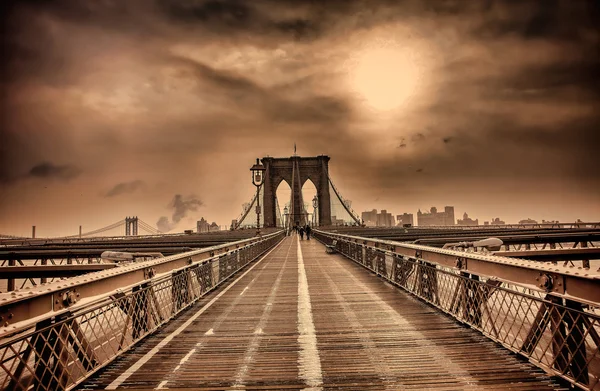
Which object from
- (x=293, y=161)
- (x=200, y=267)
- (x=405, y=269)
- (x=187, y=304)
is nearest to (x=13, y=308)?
(x=187, y=304)

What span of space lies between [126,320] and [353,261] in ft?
49.5

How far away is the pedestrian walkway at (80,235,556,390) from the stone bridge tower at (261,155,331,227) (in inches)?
3760

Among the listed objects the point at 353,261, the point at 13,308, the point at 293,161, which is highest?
the point at 293,161

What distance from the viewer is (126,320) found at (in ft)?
19.6

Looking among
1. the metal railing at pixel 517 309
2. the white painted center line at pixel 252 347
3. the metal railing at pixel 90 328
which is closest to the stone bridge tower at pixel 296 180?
the metal railing at pixel 517 309

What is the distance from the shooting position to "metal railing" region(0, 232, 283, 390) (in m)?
3.97

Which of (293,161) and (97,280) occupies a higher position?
(293,161)

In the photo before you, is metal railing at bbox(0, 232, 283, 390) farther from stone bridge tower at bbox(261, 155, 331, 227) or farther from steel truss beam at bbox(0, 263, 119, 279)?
stone bridge tower at bbox(261, 155, 331, 227)

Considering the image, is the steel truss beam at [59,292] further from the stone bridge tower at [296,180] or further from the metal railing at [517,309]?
the stone bridge tower at [296,180]

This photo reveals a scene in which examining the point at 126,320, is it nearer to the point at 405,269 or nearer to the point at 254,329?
the point at 254,329

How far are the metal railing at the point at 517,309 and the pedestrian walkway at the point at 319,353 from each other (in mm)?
249

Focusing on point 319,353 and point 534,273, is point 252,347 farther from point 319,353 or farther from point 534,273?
point 534,273

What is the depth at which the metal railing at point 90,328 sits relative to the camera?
397cm

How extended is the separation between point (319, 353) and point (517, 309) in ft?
9.28
